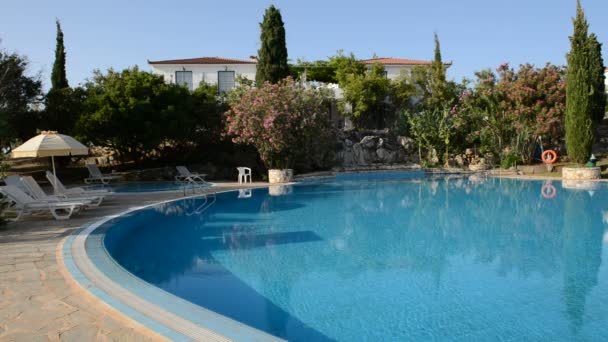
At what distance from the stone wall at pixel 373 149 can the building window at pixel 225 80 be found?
11.7 m

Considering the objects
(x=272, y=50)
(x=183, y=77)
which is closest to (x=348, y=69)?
(x=272, y=50)

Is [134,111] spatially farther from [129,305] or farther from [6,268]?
[129,305]

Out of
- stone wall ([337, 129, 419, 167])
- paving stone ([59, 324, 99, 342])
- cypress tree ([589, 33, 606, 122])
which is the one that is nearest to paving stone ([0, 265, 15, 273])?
paving stone ([59, 324, 99, 342])

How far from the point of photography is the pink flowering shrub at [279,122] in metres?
19.5

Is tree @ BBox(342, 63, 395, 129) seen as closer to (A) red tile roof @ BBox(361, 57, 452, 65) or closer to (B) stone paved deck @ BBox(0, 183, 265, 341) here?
(A) red tile roof @ BBox(361, 57, 452, 65)

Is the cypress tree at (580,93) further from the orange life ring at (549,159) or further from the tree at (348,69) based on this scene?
the tree at (348,69)

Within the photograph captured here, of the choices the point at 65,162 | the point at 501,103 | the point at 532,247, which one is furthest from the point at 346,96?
the point at 532,247

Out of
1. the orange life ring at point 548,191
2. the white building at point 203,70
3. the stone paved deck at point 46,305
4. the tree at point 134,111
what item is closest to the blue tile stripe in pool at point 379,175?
the orange life ring at point 548,191

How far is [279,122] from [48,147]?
32.7ft

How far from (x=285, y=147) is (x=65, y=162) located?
15604 millimetres

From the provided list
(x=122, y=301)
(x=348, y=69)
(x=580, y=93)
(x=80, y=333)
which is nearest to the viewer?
(x=80, y=333)

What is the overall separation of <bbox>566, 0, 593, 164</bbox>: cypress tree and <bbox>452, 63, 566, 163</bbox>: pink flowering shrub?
2469 millimetres

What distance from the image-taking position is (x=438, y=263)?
25.5 ft

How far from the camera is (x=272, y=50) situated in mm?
25672
